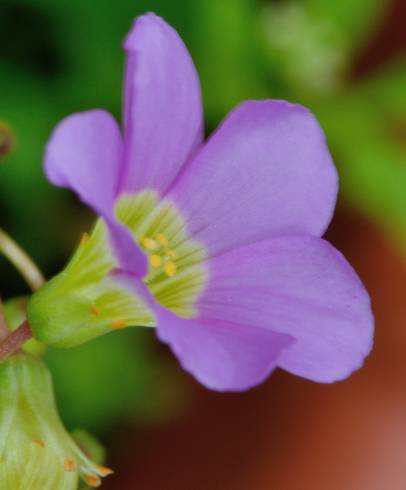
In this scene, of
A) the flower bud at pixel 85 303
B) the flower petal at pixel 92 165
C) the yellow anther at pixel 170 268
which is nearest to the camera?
the flower petal at pixel 92 165

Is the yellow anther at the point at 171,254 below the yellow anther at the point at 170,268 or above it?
above

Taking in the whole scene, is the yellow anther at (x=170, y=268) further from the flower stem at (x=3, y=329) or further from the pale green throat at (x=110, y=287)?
the flower stem at (x=3, y=329)

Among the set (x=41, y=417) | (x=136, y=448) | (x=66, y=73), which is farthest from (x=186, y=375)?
(x=41, y=417)

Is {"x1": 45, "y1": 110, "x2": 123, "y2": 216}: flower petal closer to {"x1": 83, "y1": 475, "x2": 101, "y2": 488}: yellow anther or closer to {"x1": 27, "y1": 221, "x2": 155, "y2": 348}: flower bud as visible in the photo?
{"x1": 27, "y1": 221, "x2": 155, "y2": 348}: flower bud

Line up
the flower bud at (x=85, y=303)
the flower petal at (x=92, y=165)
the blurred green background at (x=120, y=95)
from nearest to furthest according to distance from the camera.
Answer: the flower petal at (x=92, y=165)
the flower bud at (x=85, y=303)
the blurred green background at (x=120, y=95)

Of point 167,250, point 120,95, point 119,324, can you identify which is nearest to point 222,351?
point 119,324

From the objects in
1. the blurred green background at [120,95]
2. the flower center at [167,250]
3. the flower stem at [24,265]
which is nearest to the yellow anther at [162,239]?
the flower center at [167,250]

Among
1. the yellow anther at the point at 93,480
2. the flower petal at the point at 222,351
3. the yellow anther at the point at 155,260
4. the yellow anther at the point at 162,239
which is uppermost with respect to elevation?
the flower petal at the point at 222,351
